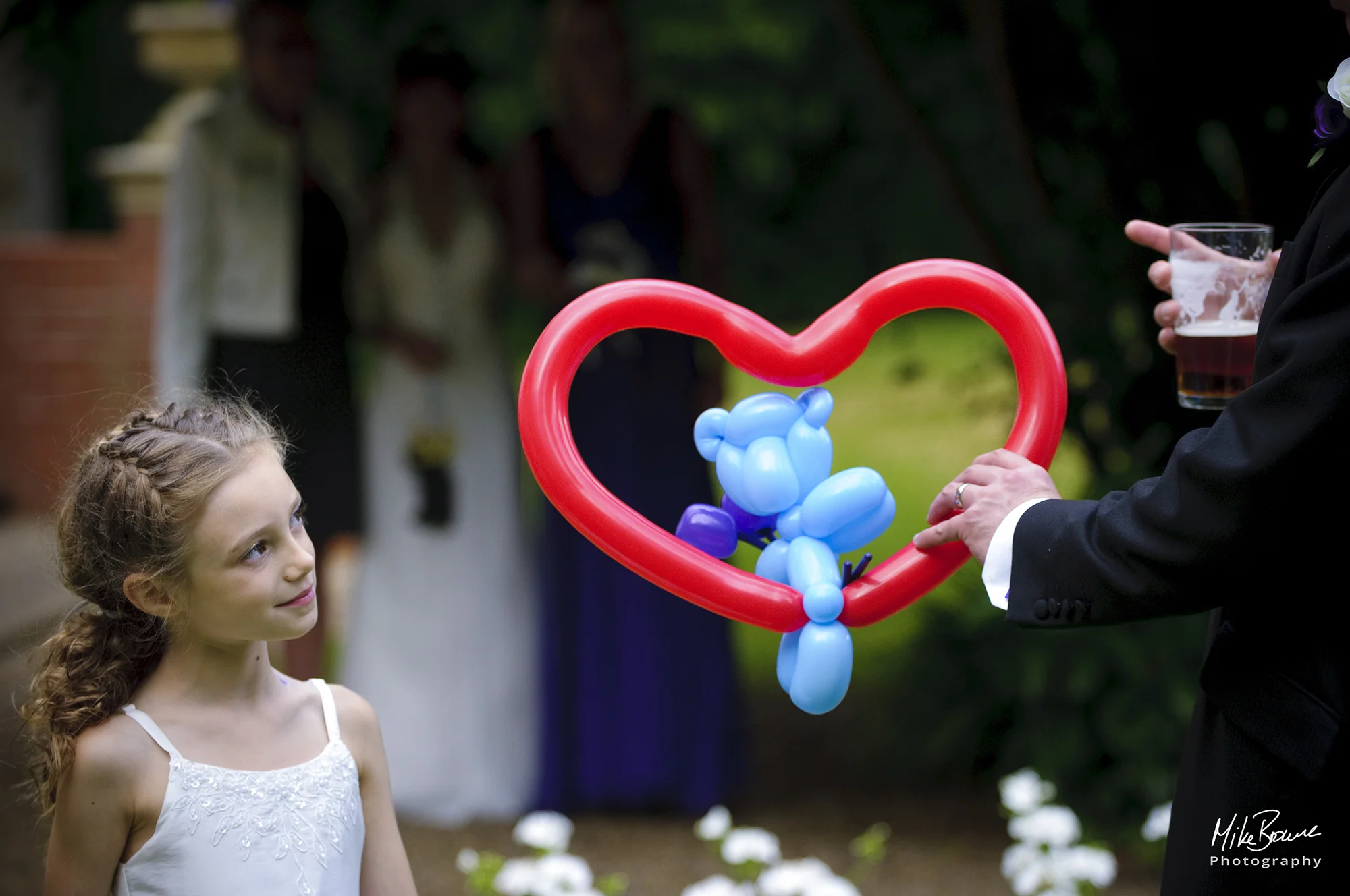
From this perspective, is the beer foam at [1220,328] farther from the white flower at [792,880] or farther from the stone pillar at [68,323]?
the stone pillar at [68,323]

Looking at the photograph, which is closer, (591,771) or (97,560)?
(97,560)

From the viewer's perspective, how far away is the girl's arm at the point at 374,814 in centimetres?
180

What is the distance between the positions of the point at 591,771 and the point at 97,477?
10.00ft

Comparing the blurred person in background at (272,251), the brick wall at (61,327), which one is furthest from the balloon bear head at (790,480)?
the brick wall at (61,327)

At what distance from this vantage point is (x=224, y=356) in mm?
4262

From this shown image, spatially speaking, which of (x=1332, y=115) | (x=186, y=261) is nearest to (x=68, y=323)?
(x=186, y=261)

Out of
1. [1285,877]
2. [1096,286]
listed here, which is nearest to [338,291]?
[1096,286]

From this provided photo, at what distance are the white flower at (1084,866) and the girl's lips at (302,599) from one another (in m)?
1.73

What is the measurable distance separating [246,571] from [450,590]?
2909 mm

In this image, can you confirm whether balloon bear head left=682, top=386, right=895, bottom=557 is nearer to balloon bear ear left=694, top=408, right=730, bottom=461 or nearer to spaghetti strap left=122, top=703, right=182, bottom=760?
balloon bear ear left=694, top=408, right=730, bottom=461

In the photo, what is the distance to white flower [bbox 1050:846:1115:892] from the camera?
2.65 metres

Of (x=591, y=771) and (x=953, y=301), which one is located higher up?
(x=953, y=301)

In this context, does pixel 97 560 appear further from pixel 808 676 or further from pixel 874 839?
pixel 874 839

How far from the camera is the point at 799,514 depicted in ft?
6.23
